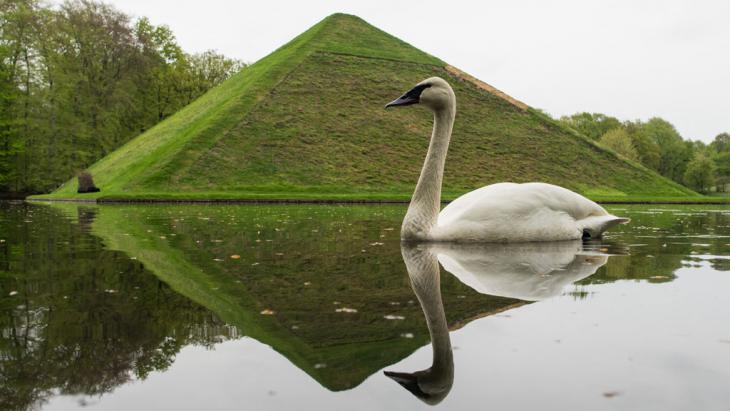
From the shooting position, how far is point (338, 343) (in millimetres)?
3756

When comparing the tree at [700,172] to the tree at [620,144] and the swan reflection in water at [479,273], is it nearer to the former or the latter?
the tree at [620,144]

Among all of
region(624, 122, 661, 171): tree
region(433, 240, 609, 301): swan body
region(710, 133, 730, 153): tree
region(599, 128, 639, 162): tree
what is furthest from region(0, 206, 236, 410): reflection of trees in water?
region(710, 133, 730, 153): tree

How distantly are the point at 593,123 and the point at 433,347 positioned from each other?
4509 inches

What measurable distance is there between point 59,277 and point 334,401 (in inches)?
184

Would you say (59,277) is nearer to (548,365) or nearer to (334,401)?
(334,401)

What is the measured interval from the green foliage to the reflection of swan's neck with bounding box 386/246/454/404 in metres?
106

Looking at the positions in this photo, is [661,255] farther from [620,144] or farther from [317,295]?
[620,144]

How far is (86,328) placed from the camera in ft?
13.2

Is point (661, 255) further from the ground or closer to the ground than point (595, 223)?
closer to the ground

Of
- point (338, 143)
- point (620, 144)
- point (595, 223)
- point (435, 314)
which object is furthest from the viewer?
point (620, 144)

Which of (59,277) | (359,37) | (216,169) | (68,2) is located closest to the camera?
(59,277)

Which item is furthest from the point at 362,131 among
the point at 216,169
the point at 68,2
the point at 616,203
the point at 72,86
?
the point at 68,2

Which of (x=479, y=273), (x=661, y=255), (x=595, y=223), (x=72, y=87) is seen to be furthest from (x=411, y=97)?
(x=72, y=87)

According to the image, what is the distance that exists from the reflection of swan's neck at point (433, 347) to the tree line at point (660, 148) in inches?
3022
